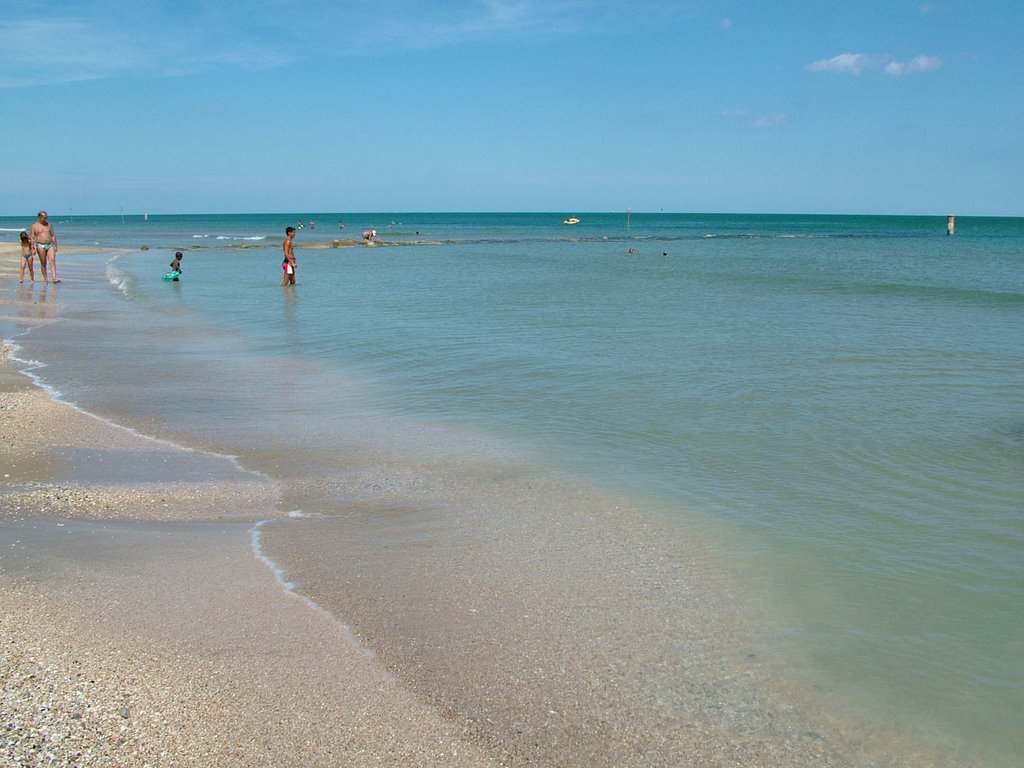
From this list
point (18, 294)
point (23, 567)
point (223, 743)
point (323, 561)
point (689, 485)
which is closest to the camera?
point (223, 743)

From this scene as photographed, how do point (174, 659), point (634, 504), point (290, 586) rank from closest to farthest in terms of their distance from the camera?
1. point (174, 659)
2. point (290, 586)
3. point (634, 504)

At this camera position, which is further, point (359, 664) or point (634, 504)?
point (634, 504)

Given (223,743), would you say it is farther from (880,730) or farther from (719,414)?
(719,414)

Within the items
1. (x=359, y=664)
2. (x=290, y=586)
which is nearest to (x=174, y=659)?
(x=359, y=664)

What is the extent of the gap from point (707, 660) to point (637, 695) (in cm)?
52

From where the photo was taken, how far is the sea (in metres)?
4.13

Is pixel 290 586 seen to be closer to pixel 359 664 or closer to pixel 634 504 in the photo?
pixel 359 664

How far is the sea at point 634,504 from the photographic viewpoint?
4129mm

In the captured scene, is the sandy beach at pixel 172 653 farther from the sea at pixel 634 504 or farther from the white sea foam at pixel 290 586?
the sea at pixel 634 504

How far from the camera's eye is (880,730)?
387 centimetres

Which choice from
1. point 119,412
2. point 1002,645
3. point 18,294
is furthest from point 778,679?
point 18,294

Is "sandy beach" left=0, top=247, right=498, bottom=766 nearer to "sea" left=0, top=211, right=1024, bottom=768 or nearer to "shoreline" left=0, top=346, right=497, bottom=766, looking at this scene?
"shoreline" left=0, top=346, right=497, bottom=766

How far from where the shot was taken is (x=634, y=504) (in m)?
6.77

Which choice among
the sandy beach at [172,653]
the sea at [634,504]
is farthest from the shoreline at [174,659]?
the sea at [634,504]
